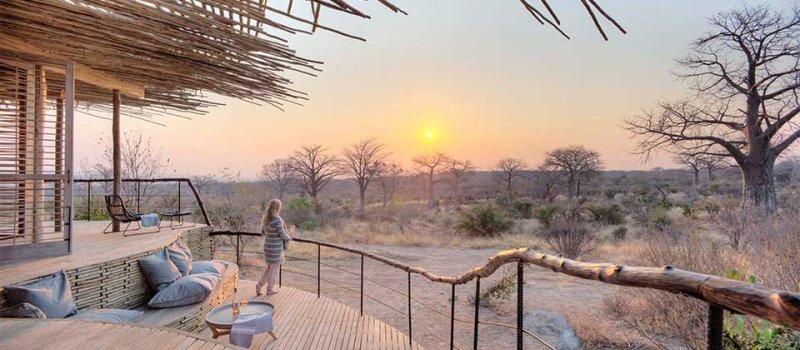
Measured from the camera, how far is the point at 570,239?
12.6 m

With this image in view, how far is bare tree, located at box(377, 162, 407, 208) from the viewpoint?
1335 inches

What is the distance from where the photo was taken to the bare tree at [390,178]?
111ft

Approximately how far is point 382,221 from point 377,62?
14081 millimetres

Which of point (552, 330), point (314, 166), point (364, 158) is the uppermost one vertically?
point (364, 158)

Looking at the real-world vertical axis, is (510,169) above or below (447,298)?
above

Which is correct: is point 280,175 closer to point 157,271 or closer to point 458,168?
point 458,168

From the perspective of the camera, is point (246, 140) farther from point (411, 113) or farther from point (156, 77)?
point (156, 77)

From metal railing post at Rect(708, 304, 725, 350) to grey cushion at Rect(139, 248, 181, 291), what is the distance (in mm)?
4573

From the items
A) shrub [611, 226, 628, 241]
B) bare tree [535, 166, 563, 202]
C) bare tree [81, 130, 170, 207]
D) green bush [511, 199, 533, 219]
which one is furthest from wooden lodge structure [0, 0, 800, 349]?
bare tree [535, 166, 563, 202]

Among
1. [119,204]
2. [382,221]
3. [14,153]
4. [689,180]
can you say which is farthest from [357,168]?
[689,180]

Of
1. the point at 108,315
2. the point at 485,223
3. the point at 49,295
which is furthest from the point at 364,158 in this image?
the point at 49,295

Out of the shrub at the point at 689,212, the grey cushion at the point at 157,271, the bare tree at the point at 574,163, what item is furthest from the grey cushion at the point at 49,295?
the bare tree at the point at 574,163

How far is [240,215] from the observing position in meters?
14.7

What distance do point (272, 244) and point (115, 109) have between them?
10.5 ft
